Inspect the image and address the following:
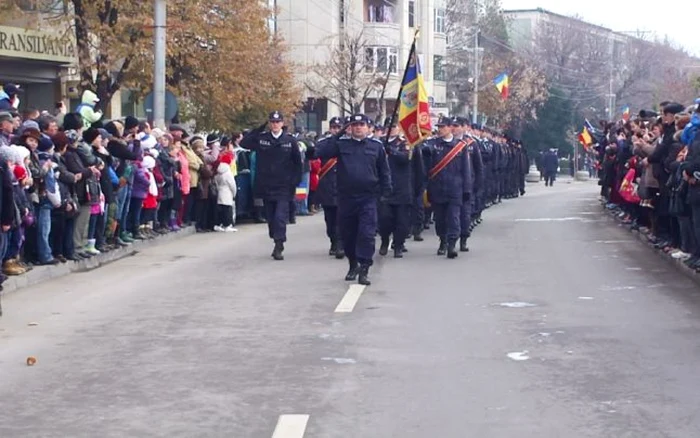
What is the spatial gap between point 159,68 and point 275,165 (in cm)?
775

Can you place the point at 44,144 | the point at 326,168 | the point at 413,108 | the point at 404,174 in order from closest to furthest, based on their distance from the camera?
the point at 44,144 → the point at 404,174 → the point at 413,108 → the point at 326,168

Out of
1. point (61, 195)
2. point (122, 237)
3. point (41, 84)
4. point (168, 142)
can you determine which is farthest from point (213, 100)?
point (61, 195)

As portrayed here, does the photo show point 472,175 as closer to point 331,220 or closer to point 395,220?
point 395,220

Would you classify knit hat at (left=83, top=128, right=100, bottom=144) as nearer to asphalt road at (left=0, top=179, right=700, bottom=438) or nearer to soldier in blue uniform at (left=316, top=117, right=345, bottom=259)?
asphalt road at (left=0, top=179, right=700, bottom=438)

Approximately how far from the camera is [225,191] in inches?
943

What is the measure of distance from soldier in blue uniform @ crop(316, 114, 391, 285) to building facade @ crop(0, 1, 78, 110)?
14004 mm

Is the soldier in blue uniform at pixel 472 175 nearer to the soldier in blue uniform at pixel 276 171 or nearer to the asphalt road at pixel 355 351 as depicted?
the asphalt road at pixel 355 351

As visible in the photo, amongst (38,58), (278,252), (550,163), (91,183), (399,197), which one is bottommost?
(278,252)

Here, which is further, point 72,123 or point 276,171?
point 276,171

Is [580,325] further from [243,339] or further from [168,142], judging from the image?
[168,142]

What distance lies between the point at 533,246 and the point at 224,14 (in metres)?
12.3

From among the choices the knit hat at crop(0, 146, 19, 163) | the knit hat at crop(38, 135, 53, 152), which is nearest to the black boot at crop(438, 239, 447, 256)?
the knit hat at crop(38, 135, 53, 152)

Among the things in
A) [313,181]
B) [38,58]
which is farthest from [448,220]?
[38,58]

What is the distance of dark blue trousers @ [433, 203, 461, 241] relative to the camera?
1780 cm
